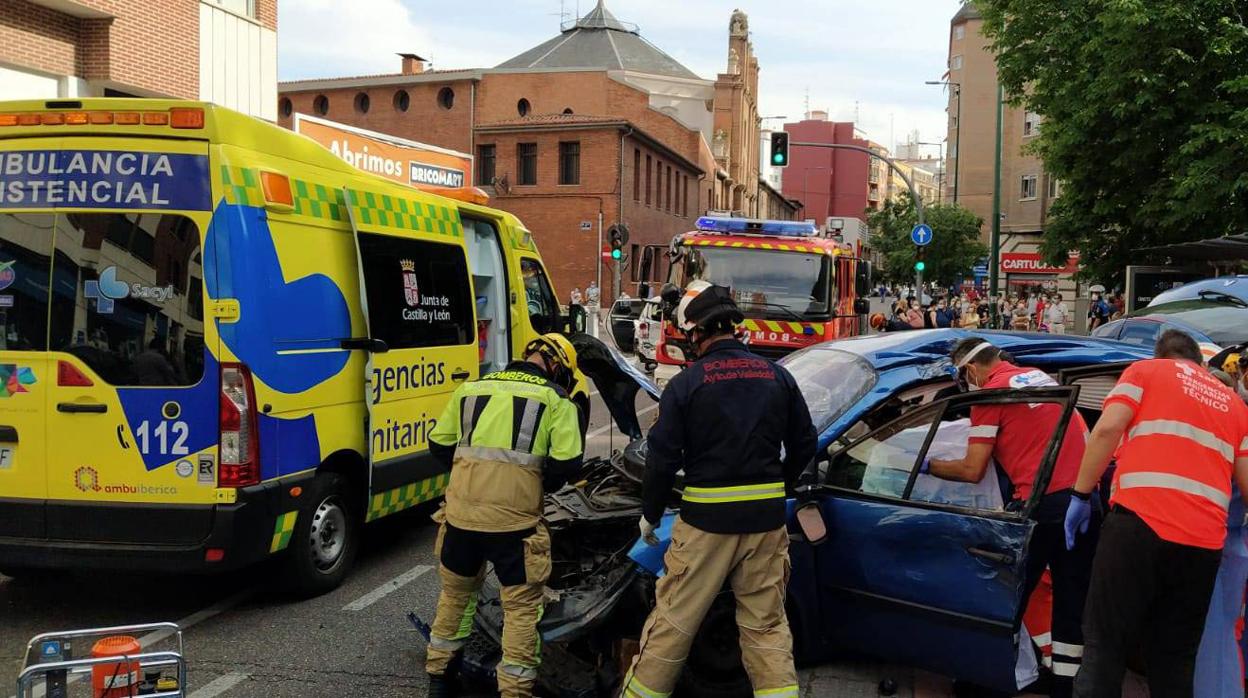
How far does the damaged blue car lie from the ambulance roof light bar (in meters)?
9.38

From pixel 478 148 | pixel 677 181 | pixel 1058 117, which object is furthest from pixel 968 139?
pixel 1058 117

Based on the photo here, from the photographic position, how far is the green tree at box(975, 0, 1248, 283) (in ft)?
49.0

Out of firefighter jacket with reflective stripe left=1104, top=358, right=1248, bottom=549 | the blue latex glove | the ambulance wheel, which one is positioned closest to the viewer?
firefighter jacket with reflective stripe left=1104, top=358, right=1248, bottom=549

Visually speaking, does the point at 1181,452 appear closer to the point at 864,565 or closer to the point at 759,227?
the point at 864,565

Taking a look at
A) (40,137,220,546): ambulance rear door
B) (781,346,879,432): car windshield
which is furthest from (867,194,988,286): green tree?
(40,137,220,546): ambulance rear door

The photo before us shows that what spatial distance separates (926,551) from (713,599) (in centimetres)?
Result: 99

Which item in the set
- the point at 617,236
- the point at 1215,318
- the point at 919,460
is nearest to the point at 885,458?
the point at 919,460

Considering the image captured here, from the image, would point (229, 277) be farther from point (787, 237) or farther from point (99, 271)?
point (787, 237)

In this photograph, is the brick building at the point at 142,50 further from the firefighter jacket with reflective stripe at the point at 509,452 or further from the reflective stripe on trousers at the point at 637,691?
the reflective stripe on trousers at the point at 637,691

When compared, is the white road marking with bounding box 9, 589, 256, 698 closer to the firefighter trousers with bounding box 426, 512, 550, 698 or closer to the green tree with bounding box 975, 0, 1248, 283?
the firefighter trousers with bounding box 426, 512, 550, 698

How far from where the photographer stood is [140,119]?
4844 mm

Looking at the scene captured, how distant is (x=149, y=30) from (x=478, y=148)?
2734cm

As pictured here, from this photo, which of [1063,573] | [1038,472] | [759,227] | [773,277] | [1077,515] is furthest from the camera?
[759,227]

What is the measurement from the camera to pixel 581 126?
38.4 metres
